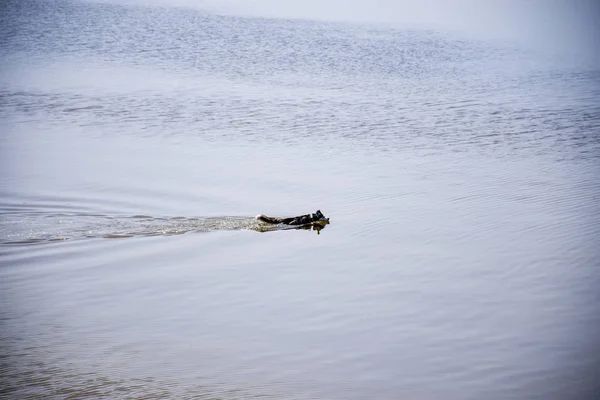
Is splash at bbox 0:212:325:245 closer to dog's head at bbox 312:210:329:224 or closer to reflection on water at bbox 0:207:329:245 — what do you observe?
reflection on water at bbox 0:207:329:245

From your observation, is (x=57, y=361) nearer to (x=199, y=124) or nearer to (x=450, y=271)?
(x=450, y=271)

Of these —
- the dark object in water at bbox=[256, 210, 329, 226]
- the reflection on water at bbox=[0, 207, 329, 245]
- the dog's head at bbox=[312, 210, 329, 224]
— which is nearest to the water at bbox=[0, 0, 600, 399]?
the reflection on water at bbox=[0, 207, 329, 245]

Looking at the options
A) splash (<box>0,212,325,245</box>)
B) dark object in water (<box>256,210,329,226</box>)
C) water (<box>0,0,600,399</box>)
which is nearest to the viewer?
water (<box>0,0,600,399</box>)

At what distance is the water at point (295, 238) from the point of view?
30.0 feet

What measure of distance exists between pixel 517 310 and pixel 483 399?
271 cm

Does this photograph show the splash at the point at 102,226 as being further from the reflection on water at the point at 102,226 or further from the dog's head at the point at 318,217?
the dog's head at the point at 318,217

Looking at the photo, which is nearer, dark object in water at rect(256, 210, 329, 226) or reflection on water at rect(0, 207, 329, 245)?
reflection on water at rect(0, 207, 329, 245)

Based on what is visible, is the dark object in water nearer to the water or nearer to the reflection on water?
the reflection on water

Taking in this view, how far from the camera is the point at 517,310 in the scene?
35.9 ft

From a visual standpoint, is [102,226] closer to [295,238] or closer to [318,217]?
[295,238]

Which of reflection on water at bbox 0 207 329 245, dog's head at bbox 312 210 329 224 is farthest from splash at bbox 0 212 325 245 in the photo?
dog's head at bbox 312 210 329 224

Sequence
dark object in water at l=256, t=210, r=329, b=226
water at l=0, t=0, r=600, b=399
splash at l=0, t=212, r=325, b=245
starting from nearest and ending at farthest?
water at l=0, t=0, r=600, b=399, splash at l=0, t=212, r=325, b=245, dark object in water at l=256, t=210, r=329, b=226

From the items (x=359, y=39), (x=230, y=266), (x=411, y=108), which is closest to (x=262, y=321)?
(x=230, y=266)

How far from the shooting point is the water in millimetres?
9141
